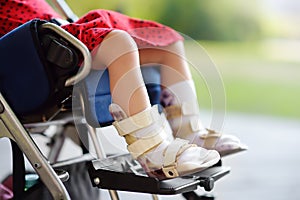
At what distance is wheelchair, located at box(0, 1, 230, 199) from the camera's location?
1.10 metres

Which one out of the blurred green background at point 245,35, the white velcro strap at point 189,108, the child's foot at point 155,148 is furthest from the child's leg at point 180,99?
the blurred green background at point 245,35

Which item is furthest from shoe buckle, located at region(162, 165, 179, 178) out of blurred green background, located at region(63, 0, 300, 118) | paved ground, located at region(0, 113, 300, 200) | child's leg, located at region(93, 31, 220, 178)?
blurred green background, located at region(63, 0, 300, 118)

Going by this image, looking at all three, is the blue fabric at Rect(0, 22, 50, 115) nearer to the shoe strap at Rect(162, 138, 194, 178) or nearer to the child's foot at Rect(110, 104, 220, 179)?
the child's foot at Rect(110, 104, 220, 179)

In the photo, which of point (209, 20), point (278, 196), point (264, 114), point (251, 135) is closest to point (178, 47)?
point (278, 196)

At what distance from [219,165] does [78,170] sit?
388 millimetres

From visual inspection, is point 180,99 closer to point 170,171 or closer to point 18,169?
point 170,171

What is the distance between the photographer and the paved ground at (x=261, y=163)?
2064 mm

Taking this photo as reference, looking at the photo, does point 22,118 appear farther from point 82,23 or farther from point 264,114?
point 264,114

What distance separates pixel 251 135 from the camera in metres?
2.96

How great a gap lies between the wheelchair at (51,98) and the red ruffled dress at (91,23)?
91 mm

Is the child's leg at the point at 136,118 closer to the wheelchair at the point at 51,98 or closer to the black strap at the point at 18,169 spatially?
the wheelchair at the point at 51,98

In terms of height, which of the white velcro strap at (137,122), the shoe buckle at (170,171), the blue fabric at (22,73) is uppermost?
the blue fabric at (22,73)

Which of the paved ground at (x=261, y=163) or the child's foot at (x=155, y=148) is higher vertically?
the child's foot at (x=155, y=148)

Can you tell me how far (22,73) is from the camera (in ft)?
3.76
